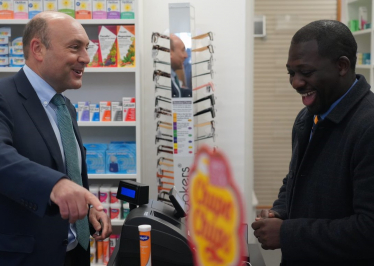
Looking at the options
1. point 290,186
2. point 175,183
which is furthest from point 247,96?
point 290,186

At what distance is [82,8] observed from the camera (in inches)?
139

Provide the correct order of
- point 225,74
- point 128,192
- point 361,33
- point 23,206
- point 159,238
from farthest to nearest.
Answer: point 361,33
point 225,74
point 128,192
point 159,238
point 23,206

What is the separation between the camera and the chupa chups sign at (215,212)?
41.7 inches

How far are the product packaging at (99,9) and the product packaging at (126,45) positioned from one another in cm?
18

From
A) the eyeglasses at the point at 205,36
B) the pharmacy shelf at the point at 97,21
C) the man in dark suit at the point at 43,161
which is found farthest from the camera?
the eyeglasses at the point at 205,36

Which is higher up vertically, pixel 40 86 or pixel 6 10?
pixel 6 10

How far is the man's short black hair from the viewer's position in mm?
1350

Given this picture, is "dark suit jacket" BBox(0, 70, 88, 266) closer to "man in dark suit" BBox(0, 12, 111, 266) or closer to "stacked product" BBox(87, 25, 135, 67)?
"man in dark suit" BBox(0, 12, 111, 266)

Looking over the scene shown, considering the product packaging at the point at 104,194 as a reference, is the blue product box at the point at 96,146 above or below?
above

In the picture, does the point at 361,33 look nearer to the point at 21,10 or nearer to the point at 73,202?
the point at 21,10

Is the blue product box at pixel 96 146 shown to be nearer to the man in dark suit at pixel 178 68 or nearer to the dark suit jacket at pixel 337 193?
the man in dark suit at pixel 178 68

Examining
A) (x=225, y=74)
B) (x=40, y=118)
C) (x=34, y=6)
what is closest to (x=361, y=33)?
(x=225, y=74)

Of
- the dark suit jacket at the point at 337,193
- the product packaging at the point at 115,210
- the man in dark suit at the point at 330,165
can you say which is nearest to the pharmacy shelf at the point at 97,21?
the product packaging at the point at 115,210

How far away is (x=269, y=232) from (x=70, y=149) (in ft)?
2.90
